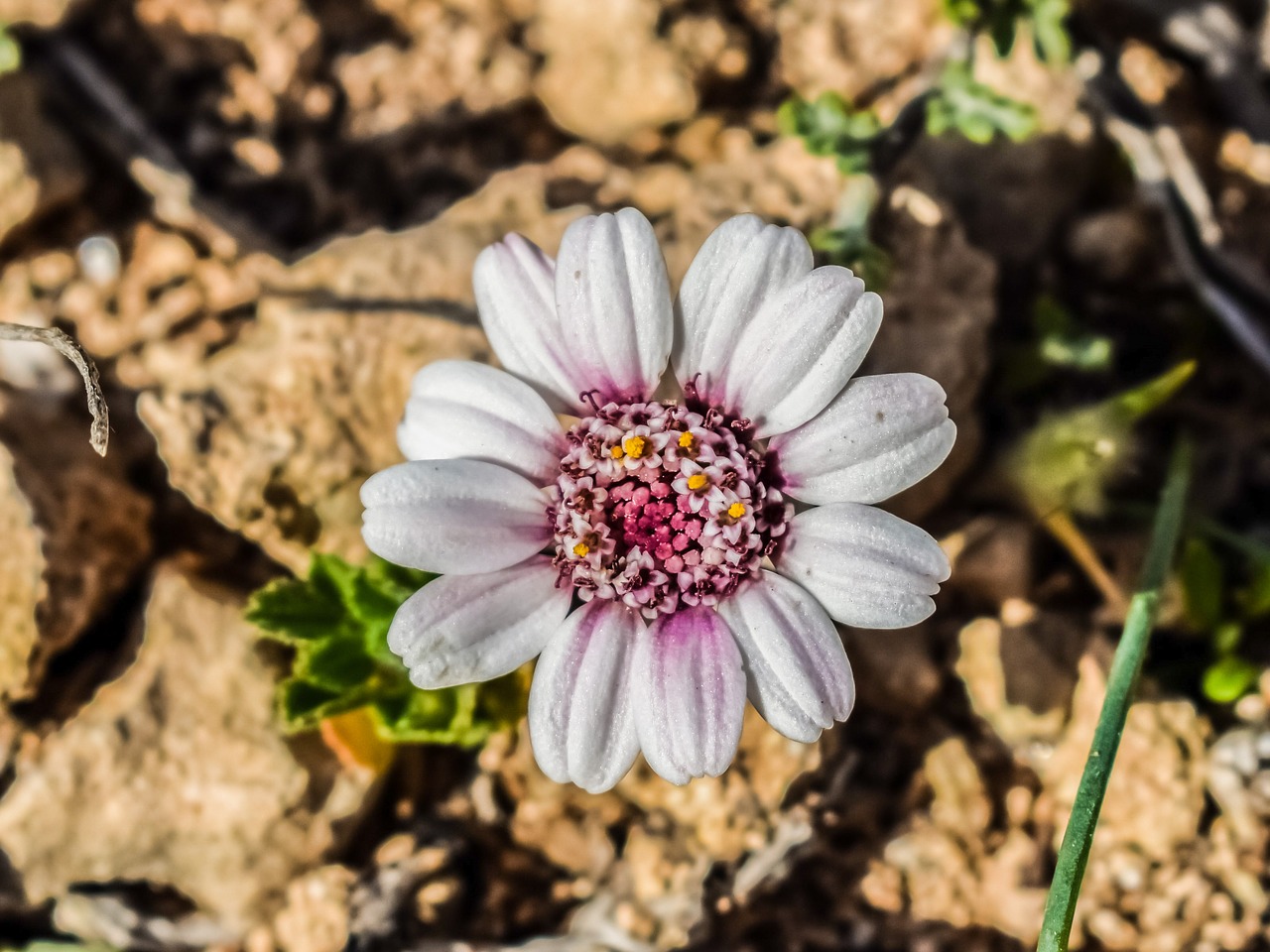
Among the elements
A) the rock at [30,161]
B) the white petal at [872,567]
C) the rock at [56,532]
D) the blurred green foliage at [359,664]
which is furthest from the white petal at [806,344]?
the rock at [30,161]

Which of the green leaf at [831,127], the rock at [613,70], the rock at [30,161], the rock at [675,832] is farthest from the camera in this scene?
the rock at [613,70]

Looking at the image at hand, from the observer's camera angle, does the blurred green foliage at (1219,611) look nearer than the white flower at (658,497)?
No

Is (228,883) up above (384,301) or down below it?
below

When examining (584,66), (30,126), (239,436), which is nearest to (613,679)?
(239,436)

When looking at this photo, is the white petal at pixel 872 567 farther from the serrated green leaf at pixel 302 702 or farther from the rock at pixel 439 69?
the rock at pixel 439 69

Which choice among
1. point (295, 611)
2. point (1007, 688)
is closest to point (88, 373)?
point (295, 611)

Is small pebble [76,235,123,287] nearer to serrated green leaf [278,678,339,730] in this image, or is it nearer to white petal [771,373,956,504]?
serrated green leaf [278,678,339,730]

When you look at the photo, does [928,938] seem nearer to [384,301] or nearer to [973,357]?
[973,357]
